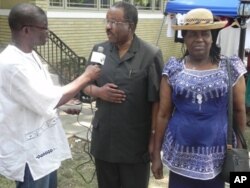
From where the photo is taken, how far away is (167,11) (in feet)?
26.0

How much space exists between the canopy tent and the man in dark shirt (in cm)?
451

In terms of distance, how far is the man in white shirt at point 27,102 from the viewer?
2242mm

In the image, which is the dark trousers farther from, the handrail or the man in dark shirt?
the handrail

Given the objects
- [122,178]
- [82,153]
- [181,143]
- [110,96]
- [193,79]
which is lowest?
[82,153]

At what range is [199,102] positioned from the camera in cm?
236

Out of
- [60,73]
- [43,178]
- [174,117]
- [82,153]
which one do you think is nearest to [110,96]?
Answer: [174,117]

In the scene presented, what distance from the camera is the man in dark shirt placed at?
106 inches

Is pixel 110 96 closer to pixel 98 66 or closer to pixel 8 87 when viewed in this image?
pixel 98 66

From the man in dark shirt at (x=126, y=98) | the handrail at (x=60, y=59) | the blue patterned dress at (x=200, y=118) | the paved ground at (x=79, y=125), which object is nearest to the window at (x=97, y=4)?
the handrail at (x=60, y=59)

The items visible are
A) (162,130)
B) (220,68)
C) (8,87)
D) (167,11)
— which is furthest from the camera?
(167,11)

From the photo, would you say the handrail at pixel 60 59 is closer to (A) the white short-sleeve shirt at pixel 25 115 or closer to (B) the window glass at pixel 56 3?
(B) the window glass at pixel 56 3

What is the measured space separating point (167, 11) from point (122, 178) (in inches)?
219

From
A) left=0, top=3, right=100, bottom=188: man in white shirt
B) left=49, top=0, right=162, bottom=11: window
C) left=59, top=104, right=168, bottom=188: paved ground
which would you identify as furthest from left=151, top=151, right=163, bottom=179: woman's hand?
left=49, top=0, right=162, bottom=11: window

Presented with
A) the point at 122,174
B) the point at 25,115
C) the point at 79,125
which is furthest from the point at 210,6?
the point at 25,115
